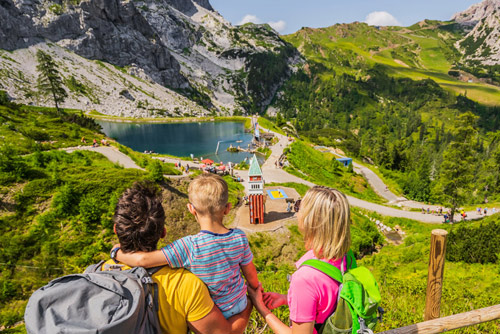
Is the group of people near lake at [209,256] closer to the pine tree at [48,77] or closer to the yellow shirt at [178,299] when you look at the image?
the yellow shirt at [178,299]

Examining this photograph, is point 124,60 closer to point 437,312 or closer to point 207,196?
point 207,196

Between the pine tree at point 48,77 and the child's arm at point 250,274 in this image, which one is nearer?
the child's arm at point 250,274

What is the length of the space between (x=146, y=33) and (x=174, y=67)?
22.8 m

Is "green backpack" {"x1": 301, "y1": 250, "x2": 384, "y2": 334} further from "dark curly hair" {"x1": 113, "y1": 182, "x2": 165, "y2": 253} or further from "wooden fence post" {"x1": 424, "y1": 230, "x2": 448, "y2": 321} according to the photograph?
"wooden fence post" {"x1": 424, "y1": 230, "x2": 448, "y2": 321}

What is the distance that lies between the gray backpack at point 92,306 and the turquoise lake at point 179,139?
46.5 metres

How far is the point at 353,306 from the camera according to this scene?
2.38m

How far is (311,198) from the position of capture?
266 cm

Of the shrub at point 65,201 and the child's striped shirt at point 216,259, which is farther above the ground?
the child's striped shirt at point 216,259

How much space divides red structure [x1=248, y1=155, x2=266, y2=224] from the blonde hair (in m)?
15.1

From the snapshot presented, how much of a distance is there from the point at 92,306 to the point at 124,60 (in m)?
149

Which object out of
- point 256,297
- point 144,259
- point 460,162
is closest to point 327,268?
point 256,297

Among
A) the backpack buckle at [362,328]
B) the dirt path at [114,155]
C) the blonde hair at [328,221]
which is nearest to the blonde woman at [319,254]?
→ the blonde hair at [328,221]

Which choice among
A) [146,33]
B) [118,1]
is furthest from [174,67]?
[118,1]

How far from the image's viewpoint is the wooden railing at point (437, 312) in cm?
369
